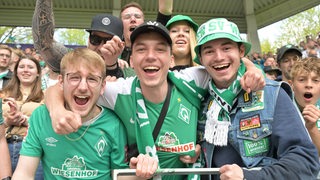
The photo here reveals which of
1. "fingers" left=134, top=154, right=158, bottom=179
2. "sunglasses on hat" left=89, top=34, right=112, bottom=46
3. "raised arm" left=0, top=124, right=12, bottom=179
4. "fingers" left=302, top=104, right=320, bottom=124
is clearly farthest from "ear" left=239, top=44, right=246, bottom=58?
"raised arm" left=0, top=124, right=12, bottom=179

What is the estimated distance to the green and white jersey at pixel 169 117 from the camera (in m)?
2.44

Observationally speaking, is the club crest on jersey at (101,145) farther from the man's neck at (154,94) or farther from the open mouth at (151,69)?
the open mouth at (151,69)

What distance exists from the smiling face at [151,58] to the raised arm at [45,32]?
2.76 feet

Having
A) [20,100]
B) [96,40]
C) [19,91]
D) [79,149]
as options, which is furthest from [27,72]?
[79,149]

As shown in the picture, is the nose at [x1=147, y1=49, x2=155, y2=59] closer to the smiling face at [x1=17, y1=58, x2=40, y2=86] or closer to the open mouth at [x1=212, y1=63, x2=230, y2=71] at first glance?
the open mouth at [x1=212, y1=63, x2=230, y2=71]

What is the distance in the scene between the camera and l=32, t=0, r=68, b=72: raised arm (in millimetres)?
2822

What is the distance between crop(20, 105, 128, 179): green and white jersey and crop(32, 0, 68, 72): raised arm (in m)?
0.65

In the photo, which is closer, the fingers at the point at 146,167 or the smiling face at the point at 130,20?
the fingers at the point at 146,167

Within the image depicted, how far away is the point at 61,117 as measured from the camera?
214cm

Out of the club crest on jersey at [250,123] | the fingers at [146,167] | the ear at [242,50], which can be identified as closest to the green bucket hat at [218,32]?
the ear at [242,50]

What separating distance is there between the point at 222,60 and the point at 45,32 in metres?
1.52

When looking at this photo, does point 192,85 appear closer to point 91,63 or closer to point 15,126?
point 91,63

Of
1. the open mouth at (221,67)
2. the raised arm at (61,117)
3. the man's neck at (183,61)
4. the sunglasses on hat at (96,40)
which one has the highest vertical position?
the sunglasses on hat at (96,40)

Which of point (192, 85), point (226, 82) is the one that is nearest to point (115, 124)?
point (192, 85)
